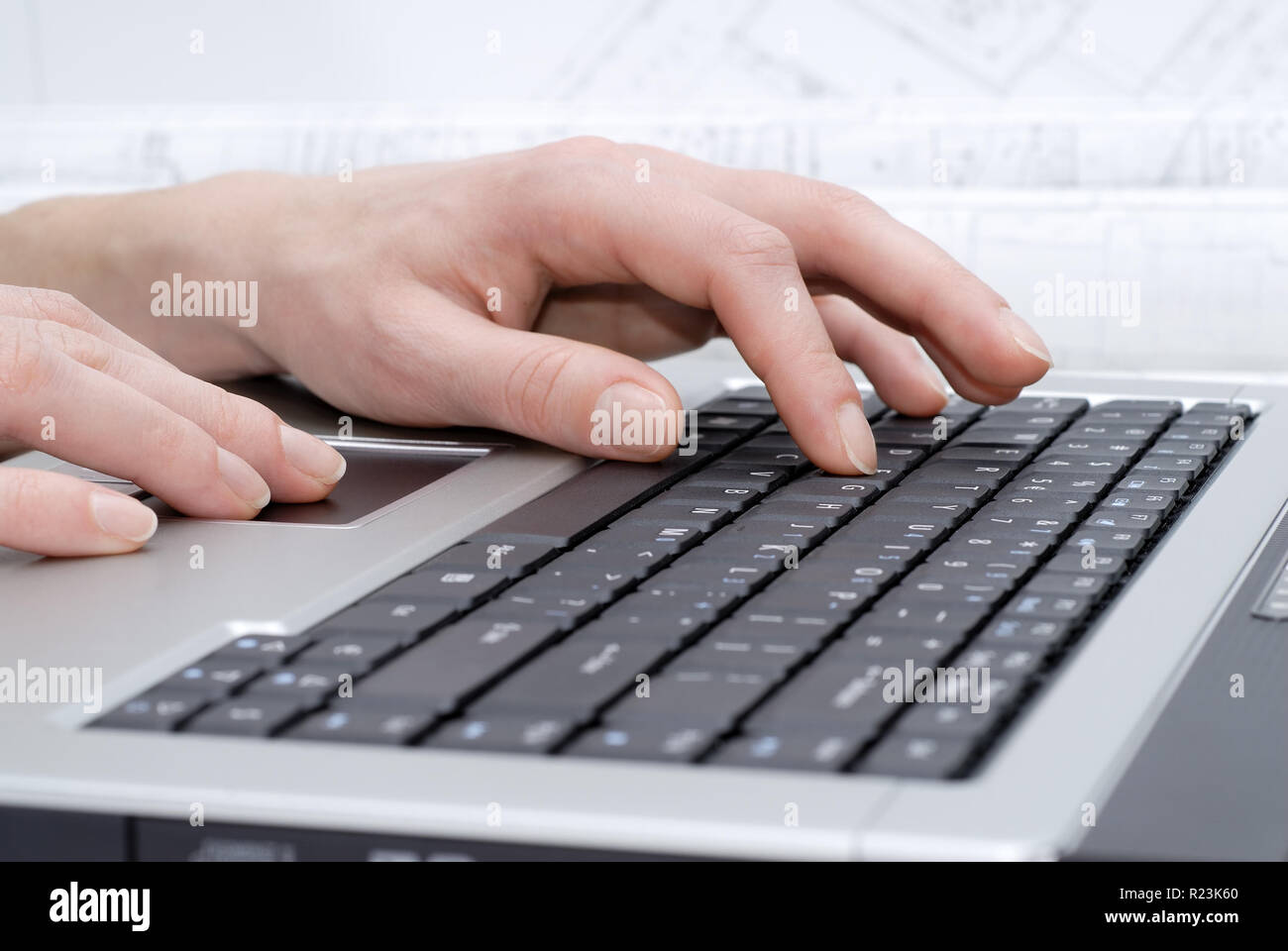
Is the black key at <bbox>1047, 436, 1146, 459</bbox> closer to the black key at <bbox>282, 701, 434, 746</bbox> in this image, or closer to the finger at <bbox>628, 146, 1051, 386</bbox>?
the finger at <bbox>628, 146, 1051, 386</bbox>

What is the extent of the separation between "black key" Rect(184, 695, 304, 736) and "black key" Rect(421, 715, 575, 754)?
37mm

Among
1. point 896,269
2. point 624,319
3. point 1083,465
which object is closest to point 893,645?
point 1083,465

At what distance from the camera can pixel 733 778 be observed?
31 centimetres

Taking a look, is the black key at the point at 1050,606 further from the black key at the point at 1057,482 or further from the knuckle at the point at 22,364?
the knuckle at the point at 22,364

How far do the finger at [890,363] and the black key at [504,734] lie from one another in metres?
0.42

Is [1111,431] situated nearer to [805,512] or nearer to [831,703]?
[805,512]

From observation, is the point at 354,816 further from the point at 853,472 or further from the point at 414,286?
the point at 414,286

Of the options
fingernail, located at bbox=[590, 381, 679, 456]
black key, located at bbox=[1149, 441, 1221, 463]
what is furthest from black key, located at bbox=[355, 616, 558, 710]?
black key, located at bbox=[1149, 441, 1221, 463]

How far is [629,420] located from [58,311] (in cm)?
24

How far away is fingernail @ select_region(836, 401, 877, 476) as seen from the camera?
59 centimetres

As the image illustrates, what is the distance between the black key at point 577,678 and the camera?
1.13 ft

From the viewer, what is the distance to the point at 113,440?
1.74 feet
